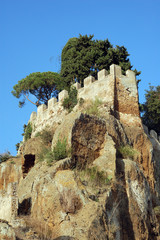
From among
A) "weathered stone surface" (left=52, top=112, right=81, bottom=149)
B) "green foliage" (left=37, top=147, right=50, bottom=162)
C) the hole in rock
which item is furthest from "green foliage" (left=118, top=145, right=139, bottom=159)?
the hole in rock

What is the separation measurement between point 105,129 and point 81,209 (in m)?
5.74

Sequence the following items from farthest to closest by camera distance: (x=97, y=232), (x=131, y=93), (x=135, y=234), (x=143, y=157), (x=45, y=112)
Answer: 1. (x=45, y=112)
2. (x=131, y=93)
3. (x=143, y=157)
4. (x=135, y=234)
5. (x=97, y=232)

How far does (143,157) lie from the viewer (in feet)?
65.5

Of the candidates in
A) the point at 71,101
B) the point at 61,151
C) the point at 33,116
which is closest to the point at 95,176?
the point at 61,151

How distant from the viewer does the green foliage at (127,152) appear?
59.0 ft

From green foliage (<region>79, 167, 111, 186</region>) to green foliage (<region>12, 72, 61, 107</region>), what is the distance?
18391mm

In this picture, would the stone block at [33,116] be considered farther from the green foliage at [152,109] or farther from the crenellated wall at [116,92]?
the green foliage at [152,109]

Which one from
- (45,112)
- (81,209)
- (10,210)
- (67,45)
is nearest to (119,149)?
(81,209)

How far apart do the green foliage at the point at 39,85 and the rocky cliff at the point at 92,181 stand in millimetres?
10841

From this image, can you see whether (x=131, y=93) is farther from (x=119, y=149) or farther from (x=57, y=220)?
(x=57, y=220)

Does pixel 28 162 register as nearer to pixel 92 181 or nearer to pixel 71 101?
pixel 71 101

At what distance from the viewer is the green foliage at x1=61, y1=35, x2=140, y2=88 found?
2978 cm

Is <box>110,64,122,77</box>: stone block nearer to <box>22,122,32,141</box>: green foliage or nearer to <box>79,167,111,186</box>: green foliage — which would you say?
<box>79,167,111,186</box>: green foliage

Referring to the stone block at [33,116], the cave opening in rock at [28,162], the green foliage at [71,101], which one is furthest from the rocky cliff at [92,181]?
the stone block at [33,116]
